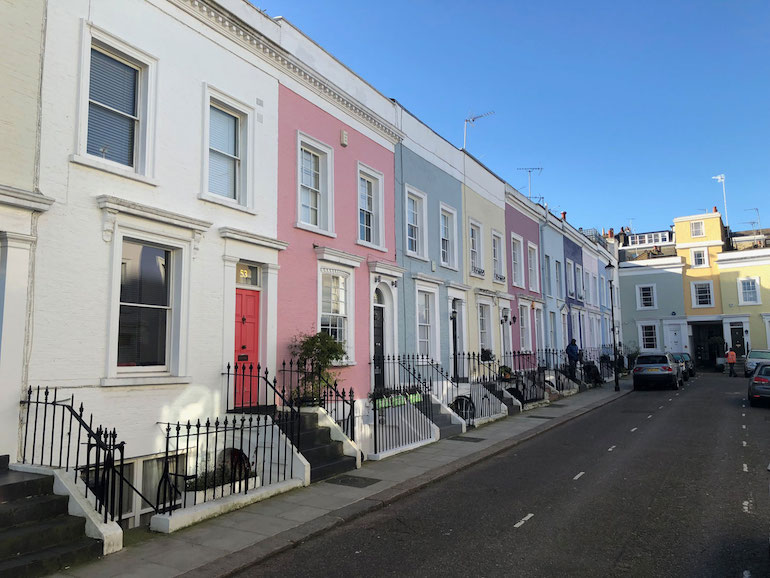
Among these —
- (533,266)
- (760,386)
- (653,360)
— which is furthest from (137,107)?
(653,360)

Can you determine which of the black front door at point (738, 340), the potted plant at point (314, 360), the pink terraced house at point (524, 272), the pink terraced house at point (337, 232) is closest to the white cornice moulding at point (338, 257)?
the pink terraced house at point (337, 232)

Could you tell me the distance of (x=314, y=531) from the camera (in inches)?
271

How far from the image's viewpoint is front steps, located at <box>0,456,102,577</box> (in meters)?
5.36

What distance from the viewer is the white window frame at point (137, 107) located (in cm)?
804

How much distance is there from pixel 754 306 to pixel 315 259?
42255mm

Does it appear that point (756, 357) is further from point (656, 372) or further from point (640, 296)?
point (640, 296)

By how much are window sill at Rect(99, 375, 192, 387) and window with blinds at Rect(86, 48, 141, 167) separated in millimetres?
3325

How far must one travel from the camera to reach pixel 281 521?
7266mm

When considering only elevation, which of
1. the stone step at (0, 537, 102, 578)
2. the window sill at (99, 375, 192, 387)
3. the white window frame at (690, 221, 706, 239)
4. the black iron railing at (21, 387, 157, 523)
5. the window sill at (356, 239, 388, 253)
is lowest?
the stone step at (0, 537, 102, 578)

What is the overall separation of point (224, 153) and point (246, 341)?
3570 millimetres

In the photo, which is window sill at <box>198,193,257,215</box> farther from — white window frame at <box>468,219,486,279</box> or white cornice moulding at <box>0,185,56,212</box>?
white window frame at <box>468,219,486,279</box>

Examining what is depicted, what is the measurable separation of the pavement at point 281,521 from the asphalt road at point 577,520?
20cm

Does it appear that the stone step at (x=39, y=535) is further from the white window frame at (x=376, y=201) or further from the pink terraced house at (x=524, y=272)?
the pink terraced house at (x=524, y=272)

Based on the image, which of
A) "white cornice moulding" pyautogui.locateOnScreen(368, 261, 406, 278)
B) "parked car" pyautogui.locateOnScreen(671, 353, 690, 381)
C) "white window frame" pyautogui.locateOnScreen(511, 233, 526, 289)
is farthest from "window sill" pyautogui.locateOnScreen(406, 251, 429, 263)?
"parked car" pyautogui.locateOnScreen(671, 353, 690, 381)
